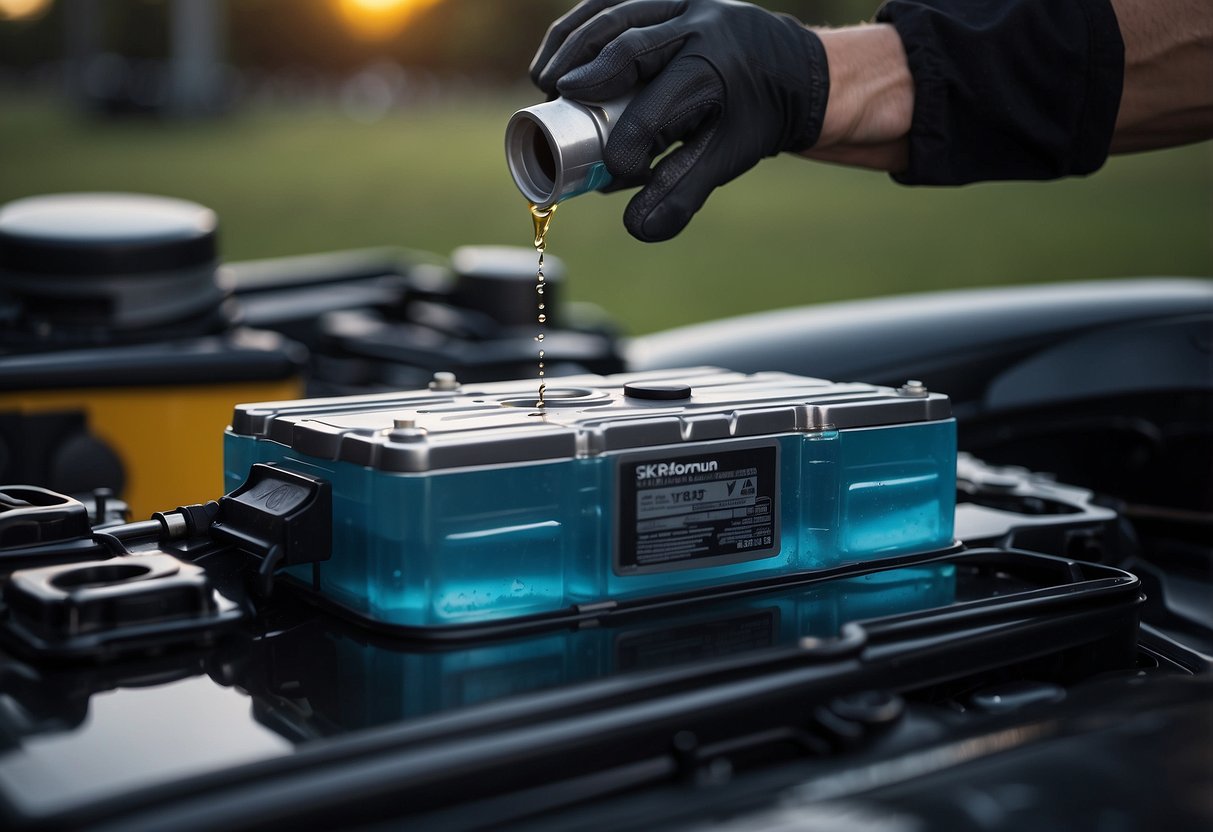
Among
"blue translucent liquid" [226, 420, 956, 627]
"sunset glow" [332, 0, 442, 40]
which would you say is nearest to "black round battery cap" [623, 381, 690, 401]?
"blue translucent liquid" [226, 420, 956, 627]

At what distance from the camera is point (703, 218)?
15922mm

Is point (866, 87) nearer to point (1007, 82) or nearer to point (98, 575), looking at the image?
point (1007, 82)

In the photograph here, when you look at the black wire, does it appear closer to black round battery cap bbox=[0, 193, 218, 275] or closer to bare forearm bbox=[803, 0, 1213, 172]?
bare forearm bbox=[803, 0, 1213, 172]

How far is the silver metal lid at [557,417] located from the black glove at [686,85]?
0.21m

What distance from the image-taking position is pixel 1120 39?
163 centimetres

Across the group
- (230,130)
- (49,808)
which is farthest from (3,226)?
(230,130)

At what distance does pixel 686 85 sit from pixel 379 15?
5173 centimetres

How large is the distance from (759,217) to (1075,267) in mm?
5762

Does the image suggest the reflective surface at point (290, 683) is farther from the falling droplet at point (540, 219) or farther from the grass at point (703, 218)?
the grass at point (703, 218)

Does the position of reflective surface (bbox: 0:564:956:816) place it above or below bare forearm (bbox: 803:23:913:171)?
below

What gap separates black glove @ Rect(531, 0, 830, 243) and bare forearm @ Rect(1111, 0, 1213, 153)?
42 centimetres

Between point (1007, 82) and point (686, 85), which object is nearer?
point (686, 85)

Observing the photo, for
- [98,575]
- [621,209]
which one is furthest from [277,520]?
[621,209]

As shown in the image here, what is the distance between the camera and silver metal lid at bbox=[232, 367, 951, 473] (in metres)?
1.14
